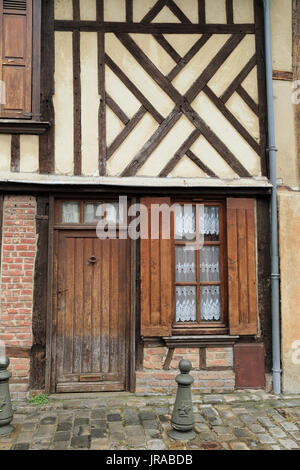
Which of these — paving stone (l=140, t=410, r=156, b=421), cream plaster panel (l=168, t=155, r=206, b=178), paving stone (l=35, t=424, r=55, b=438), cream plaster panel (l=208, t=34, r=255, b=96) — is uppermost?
cream plaster panel (l=208, t=34, r=255, b=96)

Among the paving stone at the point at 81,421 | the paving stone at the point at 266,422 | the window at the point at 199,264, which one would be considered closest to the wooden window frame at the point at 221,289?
the window at the point at 199,264

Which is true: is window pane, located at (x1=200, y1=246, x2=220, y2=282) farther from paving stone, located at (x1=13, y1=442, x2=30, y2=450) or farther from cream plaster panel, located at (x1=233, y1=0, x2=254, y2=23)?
cream plaster panel, located at (x1=233, y1=0, x2=254, y2=23)

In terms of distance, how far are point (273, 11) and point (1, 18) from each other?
12.3ft

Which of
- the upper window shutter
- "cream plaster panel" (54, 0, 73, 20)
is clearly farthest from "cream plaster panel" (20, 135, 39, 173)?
the upper window shutter

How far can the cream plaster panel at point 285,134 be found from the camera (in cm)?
536

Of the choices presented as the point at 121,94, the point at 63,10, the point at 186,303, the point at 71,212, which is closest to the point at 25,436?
the point at 186,303

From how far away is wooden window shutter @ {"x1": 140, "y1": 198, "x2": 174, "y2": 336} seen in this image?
4.91 m

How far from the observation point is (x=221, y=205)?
5281mm

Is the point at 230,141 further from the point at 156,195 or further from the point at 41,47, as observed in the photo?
the point at 41,47

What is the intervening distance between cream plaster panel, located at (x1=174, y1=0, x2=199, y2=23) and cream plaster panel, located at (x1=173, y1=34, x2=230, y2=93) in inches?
15.1

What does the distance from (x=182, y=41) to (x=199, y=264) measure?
3056mm

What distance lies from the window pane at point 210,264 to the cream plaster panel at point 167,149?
1253 mm

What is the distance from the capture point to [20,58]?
16.6ft

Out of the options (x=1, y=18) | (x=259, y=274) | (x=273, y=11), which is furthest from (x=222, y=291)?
(x=1, y=18)
